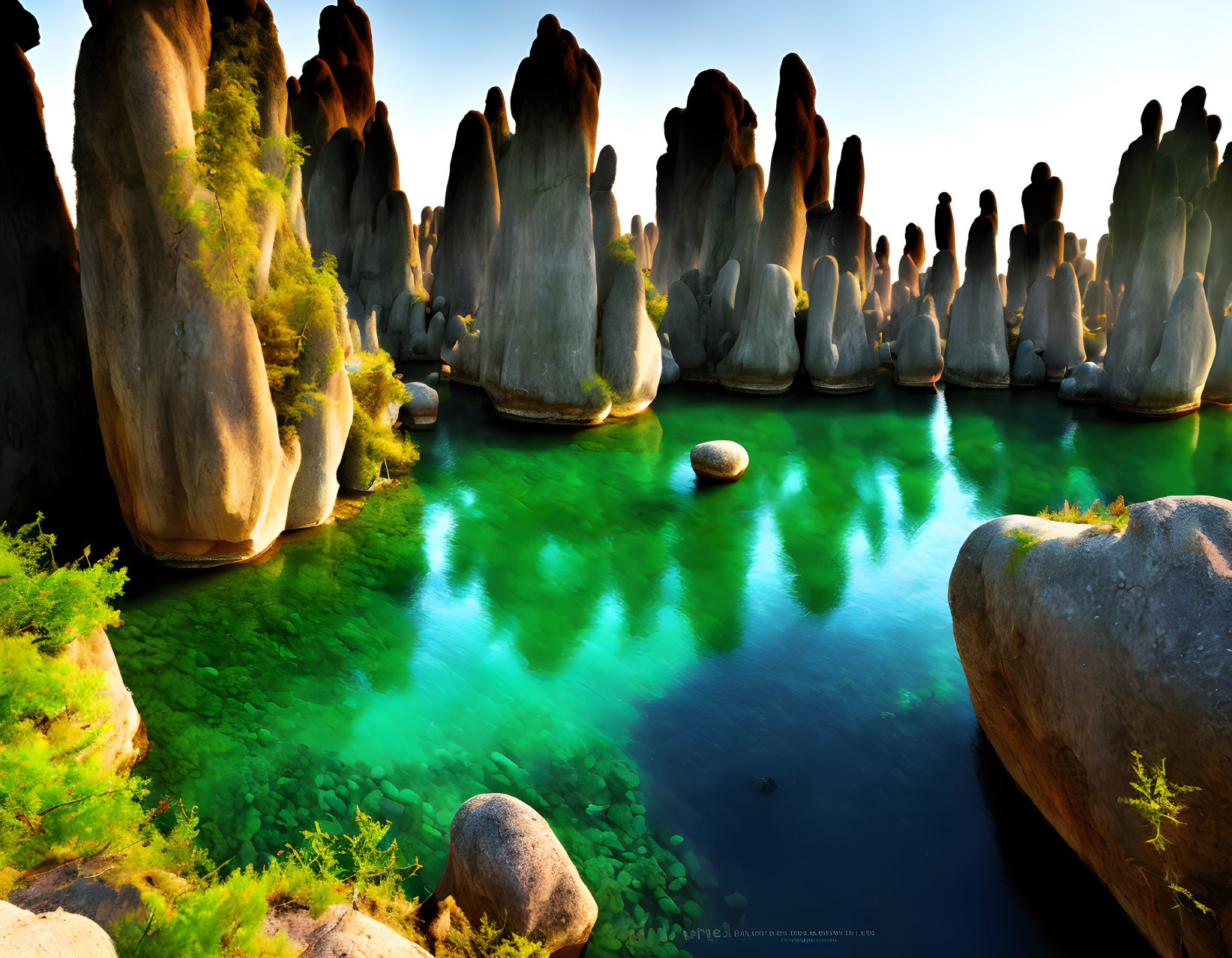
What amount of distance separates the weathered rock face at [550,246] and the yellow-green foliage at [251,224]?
6.32 meters

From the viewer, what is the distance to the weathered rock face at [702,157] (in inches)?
1082

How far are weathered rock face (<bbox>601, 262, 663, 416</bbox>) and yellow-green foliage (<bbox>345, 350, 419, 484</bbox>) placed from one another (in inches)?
216

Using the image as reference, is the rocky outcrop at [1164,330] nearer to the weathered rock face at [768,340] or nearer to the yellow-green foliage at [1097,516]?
the weathered rock face at [768,340]

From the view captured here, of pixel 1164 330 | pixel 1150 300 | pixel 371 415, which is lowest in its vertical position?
pixel 371 415

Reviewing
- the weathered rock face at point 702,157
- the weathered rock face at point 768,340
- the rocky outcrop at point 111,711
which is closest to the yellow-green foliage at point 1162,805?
the rocky outcrop at point 111,711

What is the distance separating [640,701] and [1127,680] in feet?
12.6

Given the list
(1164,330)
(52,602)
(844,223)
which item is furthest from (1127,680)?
(844,223)

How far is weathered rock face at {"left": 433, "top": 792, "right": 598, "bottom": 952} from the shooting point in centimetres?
365

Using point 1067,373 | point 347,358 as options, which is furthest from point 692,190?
point 347,358

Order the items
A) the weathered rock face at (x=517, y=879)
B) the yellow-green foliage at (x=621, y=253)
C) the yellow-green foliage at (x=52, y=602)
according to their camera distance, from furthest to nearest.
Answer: the yellow-green foliage at (x=621, y=253), the yellow-green foliage at (x=52, y=602), the weathered rock face at (x=517, y=879)

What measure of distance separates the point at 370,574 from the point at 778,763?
204 inches

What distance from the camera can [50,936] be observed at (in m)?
2.02

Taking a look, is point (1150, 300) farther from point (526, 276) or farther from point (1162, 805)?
point (1162, 805)

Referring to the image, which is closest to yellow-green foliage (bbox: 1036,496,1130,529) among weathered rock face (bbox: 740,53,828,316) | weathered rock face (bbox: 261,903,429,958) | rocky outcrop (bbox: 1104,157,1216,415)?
weathered rock face (bbox: 261,903,429,958)
